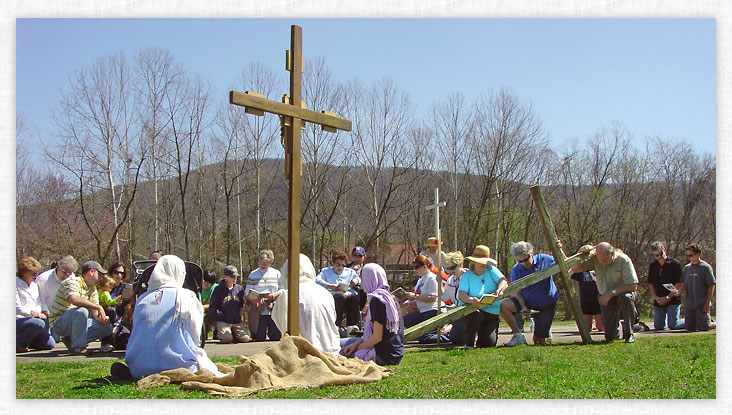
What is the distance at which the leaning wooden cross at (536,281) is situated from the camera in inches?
364

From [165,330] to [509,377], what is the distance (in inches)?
127

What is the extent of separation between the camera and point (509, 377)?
652 cm

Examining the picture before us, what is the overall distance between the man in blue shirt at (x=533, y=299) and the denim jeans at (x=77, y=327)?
574cm

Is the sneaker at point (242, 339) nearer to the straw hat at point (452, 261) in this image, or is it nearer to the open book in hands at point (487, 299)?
the straw hat at point (452, 261)

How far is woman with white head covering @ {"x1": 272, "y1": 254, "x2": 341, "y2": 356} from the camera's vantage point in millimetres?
6973

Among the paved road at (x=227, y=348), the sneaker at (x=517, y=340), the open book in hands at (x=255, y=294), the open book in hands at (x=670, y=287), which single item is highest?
the open book in hands at (x=670, y=287)

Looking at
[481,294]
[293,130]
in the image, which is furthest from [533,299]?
[293,130]

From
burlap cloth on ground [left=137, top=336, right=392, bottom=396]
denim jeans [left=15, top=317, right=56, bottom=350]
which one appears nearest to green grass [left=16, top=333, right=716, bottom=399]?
burlap cloth on ground [left=137, top=336, right=392, bottom=396]

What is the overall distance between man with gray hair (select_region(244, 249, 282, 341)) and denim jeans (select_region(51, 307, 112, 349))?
266 centimetres

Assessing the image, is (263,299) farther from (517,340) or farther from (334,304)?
(517,340)

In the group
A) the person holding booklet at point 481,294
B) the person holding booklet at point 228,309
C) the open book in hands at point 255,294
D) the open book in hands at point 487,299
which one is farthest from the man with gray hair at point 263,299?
the open book in hands at point 487,299

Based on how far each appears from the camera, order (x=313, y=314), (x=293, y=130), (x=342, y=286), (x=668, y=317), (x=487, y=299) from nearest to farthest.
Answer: (x=293, y=130)
(x=313, y=314)
(x=487, y=299)
(x=668, y=317)
(x=342, y=286)

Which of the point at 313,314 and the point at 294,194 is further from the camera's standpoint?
the point at 313,314

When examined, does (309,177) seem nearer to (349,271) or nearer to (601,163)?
(601,163)
